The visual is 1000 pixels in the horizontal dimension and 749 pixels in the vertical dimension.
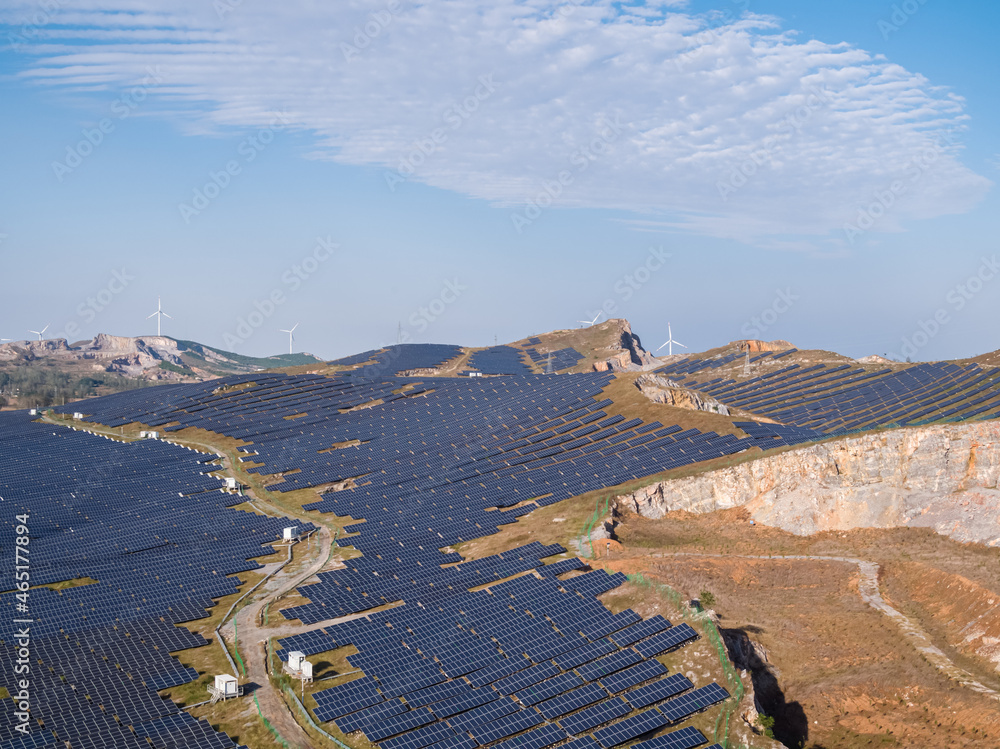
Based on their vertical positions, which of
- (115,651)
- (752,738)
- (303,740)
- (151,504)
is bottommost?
(752,738)

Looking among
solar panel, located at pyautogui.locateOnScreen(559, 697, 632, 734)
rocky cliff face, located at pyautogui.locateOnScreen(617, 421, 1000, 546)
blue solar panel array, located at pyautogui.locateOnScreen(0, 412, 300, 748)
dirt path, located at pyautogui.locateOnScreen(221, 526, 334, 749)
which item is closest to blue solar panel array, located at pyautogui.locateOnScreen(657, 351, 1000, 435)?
rocky cliff face, located at pyautogui.locateOnScreen(617, 421, 1000, 546)

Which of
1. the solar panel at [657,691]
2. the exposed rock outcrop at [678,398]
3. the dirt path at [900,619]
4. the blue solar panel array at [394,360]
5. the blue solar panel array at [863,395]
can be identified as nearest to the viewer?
the solar panel at [657,691]

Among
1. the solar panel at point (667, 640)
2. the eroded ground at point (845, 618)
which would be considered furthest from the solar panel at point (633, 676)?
the eroded ground at point (845, 618)

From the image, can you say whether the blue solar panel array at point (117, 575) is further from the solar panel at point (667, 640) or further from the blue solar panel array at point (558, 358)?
the blue solar panel array at point (558, 358)

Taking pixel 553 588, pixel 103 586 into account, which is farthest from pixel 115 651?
pixel 553 588

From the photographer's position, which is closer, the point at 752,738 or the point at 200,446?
the point at 752,738

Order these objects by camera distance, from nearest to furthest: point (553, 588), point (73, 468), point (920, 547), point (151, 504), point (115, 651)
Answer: point (115, 651)
point (553, 588)
point (920, 547)
point (151, 504)
point (73, 468)

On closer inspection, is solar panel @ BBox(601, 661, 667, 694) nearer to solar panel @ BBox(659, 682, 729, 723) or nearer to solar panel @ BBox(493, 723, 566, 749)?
solar panel @ BBox(659, 682, 729, 723)

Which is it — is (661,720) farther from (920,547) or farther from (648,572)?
(920,547)
